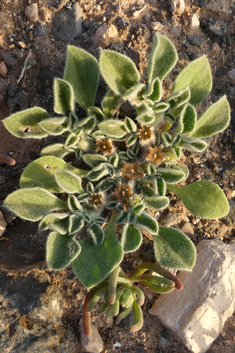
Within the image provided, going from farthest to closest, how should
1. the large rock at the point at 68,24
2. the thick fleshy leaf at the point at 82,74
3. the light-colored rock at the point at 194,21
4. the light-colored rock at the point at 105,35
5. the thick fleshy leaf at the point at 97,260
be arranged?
the light-colored rock at the point at 194,21
the large rock at the point at 68,24
the light-colored rock at the point at 105,35
the thick fleshy leaf at the point at 82,74
the thick fleshy leaf at the point at 97,260

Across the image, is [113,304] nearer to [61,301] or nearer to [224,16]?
[61,301]

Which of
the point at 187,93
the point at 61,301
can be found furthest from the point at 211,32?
the point at 61,301

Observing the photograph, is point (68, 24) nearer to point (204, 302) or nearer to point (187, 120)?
point (187, 120)

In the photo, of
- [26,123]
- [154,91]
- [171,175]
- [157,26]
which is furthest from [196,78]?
[26,123]

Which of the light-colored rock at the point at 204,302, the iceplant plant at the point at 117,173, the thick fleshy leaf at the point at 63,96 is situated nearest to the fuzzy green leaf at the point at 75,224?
the iceplant plant at the point at 117,173

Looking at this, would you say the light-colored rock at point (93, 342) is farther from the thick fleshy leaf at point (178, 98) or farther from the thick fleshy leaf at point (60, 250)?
the thick fleshy leaf at point (178, 98)

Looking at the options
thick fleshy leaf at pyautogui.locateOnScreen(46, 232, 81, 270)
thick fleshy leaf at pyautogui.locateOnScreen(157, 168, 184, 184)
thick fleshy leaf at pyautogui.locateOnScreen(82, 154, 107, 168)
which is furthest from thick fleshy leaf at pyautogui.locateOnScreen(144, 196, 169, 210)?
thick fleshy leaf at pyautogui.locateOnScreen(46, 232, 81, 270)
